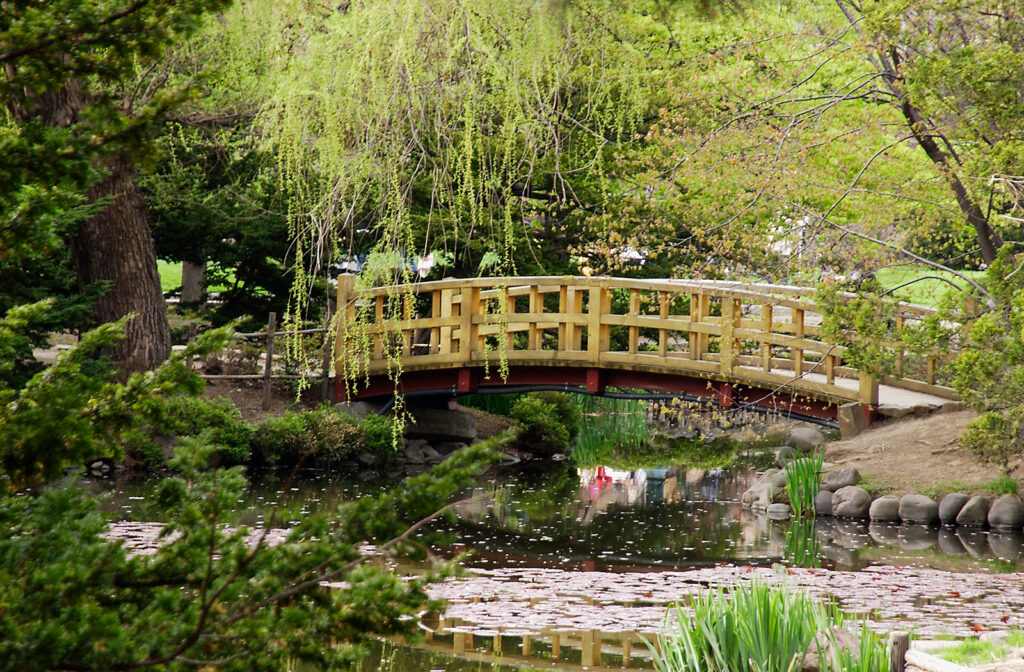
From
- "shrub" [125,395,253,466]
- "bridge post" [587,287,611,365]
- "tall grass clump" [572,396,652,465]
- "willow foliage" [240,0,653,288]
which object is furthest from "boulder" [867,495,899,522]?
"willow foliage" [240,0,653,288]

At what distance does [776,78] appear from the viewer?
10938 millimetres

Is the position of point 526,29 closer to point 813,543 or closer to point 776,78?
point 813,543

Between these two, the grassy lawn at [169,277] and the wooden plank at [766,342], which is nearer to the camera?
the wooden plank at [766,342]

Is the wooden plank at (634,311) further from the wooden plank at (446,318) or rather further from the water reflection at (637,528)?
the wooden plank at (446,318)

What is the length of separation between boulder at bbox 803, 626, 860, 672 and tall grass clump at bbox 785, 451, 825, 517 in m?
5.79

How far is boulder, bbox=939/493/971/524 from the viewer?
950 centimetres

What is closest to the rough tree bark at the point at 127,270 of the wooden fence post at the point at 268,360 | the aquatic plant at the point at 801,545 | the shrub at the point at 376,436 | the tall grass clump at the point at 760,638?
the wooden fence post at the point at 268,360

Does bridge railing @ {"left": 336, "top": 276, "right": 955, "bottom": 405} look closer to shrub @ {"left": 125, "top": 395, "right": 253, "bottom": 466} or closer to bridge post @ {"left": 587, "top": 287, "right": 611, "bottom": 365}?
bridge post @ {"left": 587, "top": 287, "right": 611, "bottom": 365}

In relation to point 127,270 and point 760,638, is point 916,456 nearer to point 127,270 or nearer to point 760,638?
point 760,638

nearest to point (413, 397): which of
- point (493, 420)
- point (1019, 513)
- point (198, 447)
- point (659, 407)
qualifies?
point (493, 420)

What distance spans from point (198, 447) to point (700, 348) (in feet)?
30.0

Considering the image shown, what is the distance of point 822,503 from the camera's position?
10094mm

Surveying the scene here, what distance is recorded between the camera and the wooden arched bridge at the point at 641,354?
34.8 feet

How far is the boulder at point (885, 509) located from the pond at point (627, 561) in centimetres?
19
